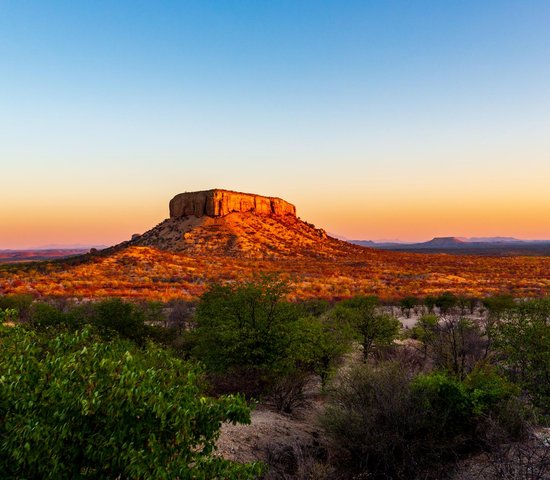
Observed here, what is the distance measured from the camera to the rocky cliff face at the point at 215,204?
14438 centimetres

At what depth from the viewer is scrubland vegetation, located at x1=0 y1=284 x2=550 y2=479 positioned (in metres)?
5.58

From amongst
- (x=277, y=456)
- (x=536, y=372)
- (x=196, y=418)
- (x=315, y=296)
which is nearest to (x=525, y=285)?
(x=315, y=296)

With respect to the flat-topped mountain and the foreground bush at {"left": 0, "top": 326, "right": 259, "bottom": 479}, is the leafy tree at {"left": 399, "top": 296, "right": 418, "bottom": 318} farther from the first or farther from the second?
the flat-topped mountain

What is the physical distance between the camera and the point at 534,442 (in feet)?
36.5

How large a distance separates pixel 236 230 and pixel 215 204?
66.5ft

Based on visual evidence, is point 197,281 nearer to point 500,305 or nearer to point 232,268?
point 232,268

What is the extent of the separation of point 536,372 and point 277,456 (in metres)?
8.36

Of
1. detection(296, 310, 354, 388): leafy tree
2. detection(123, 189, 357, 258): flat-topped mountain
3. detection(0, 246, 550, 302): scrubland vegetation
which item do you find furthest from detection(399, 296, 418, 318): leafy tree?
detection(123, 189, 357, 258): flat-topped mountain

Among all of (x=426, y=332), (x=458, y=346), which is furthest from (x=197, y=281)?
(x=458, y=346)

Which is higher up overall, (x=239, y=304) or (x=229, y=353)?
(x=239, y=304)

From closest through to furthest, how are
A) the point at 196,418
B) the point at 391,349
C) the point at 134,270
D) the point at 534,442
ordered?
the point at 196,418
the point at 534,442
the point at 391,349
the point at 134,270

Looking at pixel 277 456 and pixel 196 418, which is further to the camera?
pixel 277 456

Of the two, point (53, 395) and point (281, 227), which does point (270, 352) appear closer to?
point (53, 395)

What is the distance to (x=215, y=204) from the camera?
143500 millimetres
